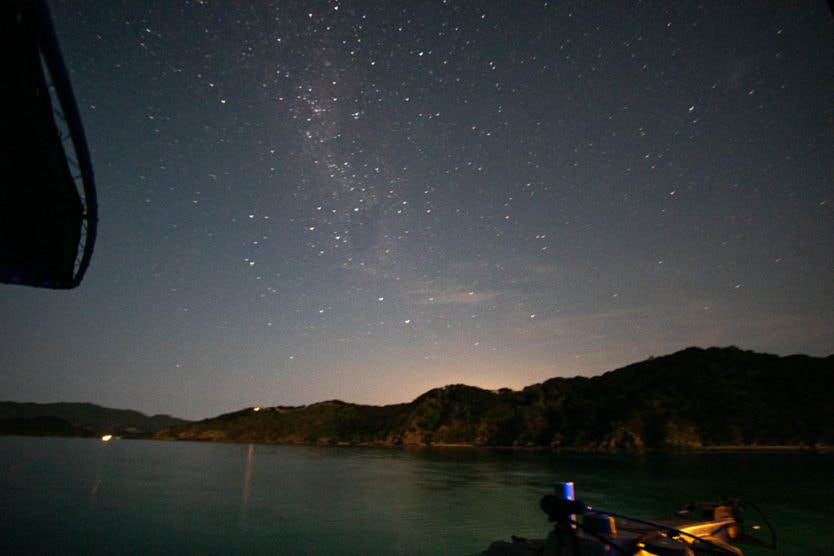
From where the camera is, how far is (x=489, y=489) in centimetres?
Result: 5275

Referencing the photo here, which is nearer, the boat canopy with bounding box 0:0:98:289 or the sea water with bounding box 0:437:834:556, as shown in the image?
the boat canopy with bounding box 0:0:98:289

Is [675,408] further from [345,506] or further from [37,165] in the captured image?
[37,165]

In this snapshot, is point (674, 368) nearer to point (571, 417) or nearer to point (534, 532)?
point (571, 417)

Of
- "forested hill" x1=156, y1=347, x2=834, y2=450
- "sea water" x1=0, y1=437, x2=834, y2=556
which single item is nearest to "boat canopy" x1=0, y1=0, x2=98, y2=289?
"sea water" x1=0, y1=437, x2=834, y2=556

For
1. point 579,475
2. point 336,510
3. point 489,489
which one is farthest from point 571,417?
point 336,510

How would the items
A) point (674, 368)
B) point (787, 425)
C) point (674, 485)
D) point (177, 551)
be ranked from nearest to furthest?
1. point (177, 551)
2. point (674, 485)
3. point (787, 425)
4. point (674, 368)

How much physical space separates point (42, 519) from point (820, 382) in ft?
519

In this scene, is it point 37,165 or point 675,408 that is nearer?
point 37,165

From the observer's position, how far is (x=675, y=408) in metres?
131

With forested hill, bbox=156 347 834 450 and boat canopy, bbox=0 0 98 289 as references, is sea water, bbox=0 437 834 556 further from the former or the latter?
forested hill, bbox=156 347 834 450

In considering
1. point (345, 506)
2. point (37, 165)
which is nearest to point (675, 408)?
point (345, 506)

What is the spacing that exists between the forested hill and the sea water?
139ft

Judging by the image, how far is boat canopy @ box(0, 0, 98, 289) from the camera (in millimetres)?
7562

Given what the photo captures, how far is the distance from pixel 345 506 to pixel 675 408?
403 feet
